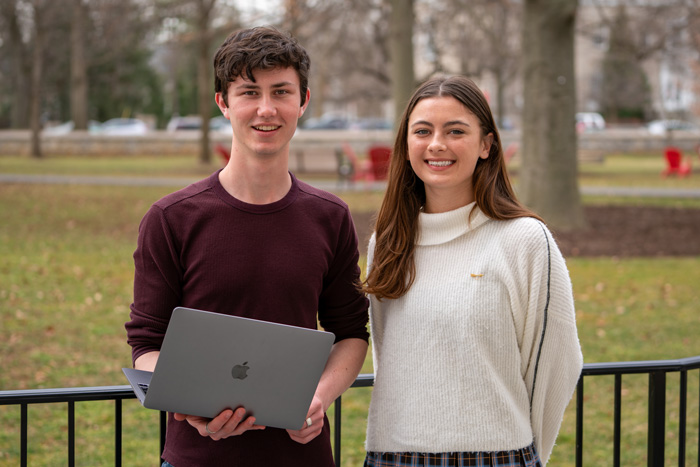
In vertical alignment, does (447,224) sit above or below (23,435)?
above

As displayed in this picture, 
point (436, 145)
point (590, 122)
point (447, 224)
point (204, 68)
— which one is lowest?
point (447, 224)

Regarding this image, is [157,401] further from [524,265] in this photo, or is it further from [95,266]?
[95,266]

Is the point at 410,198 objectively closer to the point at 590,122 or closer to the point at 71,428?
the point at 71,428

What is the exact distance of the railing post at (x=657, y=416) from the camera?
3.32 meters

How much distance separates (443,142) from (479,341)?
23.0 inches

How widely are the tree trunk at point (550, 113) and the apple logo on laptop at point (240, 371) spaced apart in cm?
1169

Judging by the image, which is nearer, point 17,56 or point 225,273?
point 225,273

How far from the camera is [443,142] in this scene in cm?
249

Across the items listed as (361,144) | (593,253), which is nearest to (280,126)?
(593,253)

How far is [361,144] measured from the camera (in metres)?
33.4

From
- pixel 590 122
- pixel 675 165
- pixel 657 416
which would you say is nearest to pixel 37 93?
pixel 675 165

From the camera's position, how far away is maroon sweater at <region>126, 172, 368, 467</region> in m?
2.28

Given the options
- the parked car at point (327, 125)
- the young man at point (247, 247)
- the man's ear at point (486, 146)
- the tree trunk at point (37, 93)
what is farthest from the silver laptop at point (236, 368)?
the parked car at point (327, 125)

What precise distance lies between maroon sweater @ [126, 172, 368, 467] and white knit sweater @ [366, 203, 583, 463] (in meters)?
0.29
